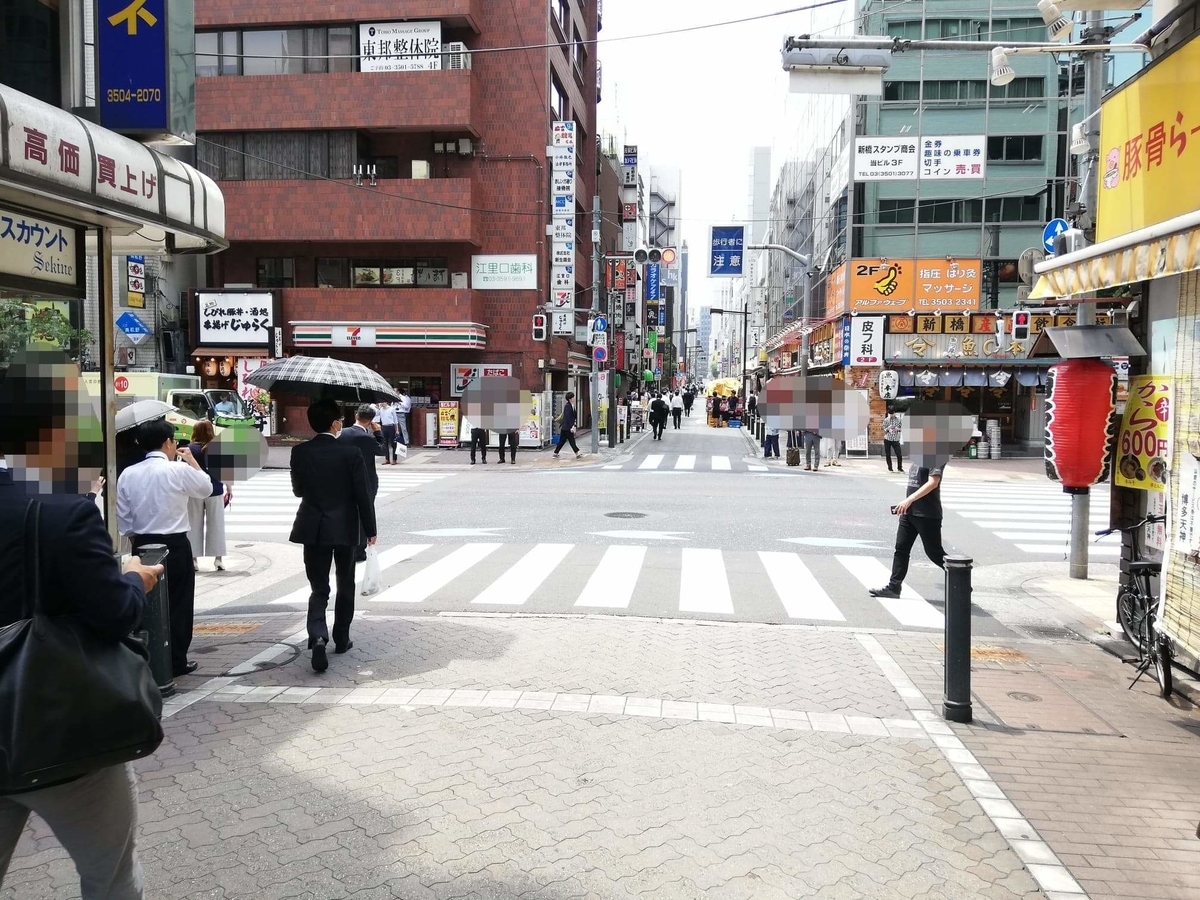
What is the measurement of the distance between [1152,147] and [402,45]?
2596 centimetres

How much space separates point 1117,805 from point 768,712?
6.32 ft

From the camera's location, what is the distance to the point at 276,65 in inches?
1114

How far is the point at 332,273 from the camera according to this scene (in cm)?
2945

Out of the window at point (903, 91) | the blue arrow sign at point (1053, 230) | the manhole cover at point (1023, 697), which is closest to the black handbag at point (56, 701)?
the manhole cover at point (1023, 697)

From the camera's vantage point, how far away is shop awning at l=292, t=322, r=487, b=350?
89.8 feet

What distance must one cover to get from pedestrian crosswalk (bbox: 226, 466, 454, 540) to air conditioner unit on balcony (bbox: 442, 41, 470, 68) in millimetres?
14170

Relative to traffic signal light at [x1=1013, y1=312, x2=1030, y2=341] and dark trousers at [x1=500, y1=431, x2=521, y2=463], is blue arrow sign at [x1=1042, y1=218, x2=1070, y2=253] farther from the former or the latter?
dark trousers at [x1=500, y1=431, x2=521, y2=463]

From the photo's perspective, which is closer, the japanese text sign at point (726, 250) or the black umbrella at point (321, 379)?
the black umbrella at point (321, 379)

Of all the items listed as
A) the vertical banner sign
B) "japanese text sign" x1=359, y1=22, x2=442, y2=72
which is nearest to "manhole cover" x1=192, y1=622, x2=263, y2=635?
the vertical banner sign

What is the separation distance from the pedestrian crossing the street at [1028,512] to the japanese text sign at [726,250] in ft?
30.4

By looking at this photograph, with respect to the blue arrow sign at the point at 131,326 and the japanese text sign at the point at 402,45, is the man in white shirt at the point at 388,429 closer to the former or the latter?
the blue arrow sign at the point at 131,326

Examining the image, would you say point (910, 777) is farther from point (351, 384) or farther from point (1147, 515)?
point (351, 384)

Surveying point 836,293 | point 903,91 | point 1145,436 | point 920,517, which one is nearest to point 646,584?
point 920,517

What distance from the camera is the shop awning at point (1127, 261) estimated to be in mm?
5039
